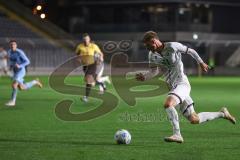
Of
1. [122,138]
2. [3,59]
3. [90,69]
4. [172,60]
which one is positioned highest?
[172,60]

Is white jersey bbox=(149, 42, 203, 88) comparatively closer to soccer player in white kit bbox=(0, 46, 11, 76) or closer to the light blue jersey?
→ the light blue jersey

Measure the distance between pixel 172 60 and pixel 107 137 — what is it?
222cm

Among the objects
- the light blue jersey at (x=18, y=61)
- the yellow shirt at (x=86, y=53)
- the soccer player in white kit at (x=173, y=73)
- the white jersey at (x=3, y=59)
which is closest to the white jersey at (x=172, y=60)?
the soccer player in white kit at (x=173, y=73)

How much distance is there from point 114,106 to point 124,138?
8912 mm

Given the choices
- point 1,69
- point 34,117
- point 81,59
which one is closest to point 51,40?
point 1,69

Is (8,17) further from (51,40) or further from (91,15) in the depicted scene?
(91,15)

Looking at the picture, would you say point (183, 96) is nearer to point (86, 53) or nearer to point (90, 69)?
point (90, 69)

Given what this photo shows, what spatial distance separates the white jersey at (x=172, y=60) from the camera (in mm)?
11125

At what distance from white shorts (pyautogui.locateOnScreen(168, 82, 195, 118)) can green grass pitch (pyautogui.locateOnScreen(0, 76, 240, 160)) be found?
0.62m

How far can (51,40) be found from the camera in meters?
52.0

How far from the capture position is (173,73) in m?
11.4

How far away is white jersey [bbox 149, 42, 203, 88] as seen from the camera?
11.1 m

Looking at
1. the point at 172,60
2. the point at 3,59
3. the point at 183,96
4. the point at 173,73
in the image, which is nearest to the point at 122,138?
the point at 183,96

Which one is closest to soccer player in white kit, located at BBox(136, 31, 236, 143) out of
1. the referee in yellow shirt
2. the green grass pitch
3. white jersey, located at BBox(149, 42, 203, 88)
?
white jersey, located at BBox(149, 42, 203, 88)
